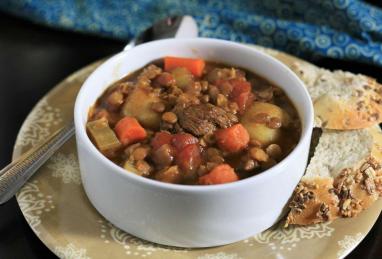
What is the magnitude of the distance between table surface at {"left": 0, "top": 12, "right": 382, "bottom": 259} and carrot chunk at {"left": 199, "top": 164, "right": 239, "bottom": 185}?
3.06 ft

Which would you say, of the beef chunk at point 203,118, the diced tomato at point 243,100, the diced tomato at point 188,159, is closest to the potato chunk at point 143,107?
the beef chunk at point 203,118

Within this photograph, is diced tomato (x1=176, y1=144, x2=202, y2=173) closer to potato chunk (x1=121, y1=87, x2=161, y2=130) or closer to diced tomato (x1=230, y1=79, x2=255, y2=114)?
potato chunk (x1=121, y1=87, x2=161, y2=130)

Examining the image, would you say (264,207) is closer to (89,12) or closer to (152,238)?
(152,238)

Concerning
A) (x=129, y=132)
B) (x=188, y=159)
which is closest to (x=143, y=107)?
(x=129, y=132)

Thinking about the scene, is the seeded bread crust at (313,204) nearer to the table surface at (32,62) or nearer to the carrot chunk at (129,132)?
the carrot chunk at (129,132)

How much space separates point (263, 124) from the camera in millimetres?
2477

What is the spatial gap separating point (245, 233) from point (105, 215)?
0.55 m

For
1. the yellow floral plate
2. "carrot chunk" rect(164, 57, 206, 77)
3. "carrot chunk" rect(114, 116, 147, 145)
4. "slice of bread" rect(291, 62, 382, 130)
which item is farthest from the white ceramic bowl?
"carrot chunk" rect(164, 57, 206, 77)

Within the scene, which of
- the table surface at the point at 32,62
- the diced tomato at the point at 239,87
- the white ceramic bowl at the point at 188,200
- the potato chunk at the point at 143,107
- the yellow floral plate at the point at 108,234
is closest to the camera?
the white ceramic bowl at the point at 188,200

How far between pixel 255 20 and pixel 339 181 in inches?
58.1

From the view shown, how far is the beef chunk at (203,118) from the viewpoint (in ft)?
7.92

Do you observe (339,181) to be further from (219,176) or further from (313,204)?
(219,176)

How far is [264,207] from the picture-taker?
231cm

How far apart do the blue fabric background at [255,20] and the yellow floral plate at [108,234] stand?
1.30m
